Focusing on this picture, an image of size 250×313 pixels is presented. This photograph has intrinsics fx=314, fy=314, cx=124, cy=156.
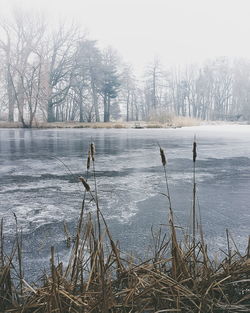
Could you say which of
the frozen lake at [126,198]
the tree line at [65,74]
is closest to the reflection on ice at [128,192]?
the frozen lake at [126,198]

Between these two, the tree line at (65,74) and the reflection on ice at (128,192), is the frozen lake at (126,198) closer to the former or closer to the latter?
the reflection on ice at (128,192)

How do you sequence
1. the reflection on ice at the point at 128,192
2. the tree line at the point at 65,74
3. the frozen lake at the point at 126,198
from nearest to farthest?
the frozen lake at the point at 126,198 < the reflection on ice at the point at 128,192 < the tree line at the point at 65,74

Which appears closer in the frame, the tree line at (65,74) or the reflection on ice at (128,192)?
the reflection on ice at (128,192)

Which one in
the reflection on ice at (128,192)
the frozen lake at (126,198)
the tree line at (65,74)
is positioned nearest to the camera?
the frozen lake at (126,198)

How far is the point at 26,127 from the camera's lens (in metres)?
27.4

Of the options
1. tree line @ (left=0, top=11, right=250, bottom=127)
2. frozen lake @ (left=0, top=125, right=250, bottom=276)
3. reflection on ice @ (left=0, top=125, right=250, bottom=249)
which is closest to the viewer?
frozen lake @ (left=0, top=125, right=250, bottom=276)

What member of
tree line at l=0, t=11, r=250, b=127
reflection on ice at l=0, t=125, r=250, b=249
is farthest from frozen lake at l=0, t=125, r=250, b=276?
tree line at l=0, t=11, r=250, b=127

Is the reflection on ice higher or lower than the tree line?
lower

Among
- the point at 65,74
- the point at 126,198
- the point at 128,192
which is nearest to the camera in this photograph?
the point at 126,198

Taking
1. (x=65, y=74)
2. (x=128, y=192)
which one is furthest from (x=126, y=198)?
(x=65, y=74)

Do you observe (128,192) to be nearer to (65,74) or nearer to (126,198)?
(126,198)

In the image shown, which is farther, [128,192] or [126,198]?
[128,192]

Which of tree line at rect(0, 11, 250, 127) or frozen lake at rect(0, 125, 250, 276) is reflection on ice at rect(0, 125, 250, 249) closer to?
frozen lake at rect(0, 125, 250, 276)

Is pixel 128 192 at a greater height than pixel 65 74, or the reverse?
pixel 65 74
